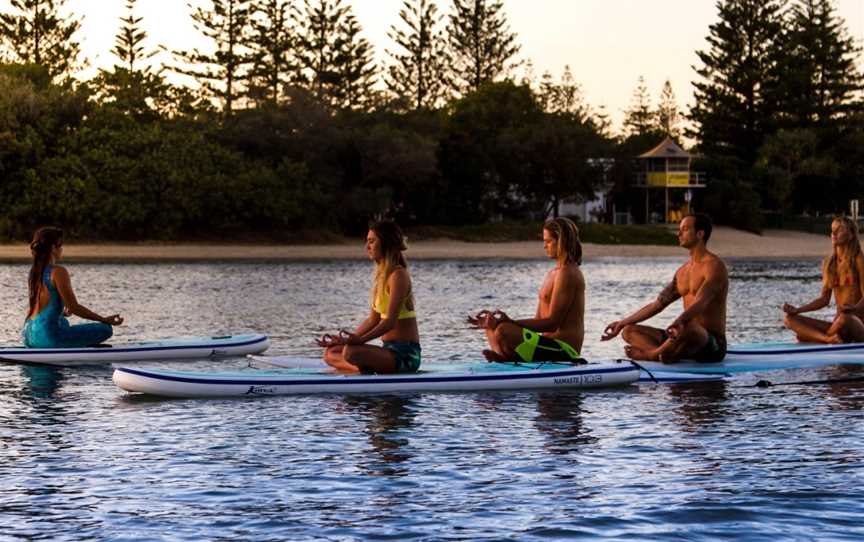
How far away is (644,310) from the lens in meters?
13.8

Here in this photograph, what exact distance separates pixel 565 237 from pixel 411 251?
43256 mm

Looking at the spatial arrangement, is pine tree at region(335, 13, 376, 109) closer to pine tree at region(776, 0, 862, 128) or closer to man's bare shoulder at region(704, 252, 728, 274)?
pine tree at region(776, 0, 862, 128)

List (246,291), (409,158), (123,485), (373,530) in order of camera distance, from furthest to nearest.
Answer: (409,158)
(246,291)
(123,485)
(373,530)

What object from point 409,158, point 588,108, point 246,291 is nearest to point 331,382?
point 246,291

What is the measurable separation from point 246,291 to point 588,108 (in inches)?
2538

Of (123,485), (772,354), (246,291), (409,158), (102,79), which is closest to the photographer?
(123,485)

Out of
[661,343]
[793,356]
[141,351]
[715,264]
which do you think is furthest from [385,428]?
[141,351]

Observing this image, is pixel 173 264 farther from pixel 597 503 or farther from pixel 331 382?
pixel 597 503

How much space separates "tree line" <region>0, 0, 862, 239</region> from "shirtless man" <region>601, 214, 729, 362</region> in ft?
138

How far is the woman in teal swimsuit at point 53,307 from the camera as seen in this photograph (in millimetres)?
14703

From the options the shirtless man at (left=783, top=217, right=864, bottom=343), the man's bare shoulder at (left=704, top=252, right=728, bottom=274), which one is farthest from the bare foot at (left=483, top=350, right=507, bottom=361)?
the shirtless man at (left=783, top=217, right=864, bottom=343)

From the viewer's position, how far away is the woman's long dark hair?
575 inches

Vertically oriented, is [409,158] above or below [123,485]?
above

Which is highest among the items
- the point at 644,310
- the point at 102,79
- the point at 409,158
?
the point at 102,79
